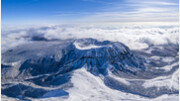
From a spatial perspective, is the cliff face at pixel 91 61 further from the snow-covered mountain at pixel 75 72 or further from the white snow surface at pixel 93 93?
the white snow surface at pixel 93 93

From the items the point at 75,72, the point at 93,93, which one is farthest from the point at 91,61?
the point at 93,93

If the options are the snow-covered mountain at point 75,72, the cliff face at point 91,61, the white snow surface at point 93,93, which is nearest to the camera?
the white snow surface at point 93,93

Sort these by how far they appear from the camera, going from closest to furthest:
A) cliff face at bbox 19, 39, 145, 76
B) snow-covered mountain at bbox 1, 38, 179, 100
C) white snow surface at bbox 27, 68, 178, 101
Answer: white snow surface at bbox 27, 68, 178, 101 < snow-covered mountain at bbox 1, 38, 179, 100 < cliff face at bbox 19, 39, 145, 76

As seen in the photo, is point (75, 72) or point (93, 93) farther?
point (75, 72)

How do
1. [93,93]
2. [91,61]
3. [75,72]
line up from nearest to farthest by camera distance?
[93,93]
[75,72]
[91,61]

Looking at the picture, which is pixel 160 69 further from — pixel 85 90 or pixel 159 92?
pixel 85 90

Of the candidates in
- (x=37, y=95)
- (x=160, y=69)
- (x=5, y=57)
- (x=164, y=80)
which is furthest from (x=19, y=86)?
(x=160, y=69)

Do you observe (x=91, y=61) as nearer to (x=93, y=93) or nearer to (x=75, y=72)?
(x=75, y=72)

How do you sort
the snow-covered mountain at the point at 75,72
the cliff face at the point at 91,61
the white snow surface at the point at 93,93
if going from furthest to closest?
the cliff face at the point at 91,61, the snow-covered mountain at the point at 75,72, the white snow surface at the point at 93,93

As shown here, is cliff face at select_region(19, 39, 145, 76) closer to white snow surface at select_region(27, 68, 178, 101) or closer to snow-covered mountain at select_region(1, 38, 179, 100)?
snow-covered mountain at select_region(1, 38, 179, 100)

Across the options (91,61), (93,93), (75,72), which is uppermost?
(91,61)

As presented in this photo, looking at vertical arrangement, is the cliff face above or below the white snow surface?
above
